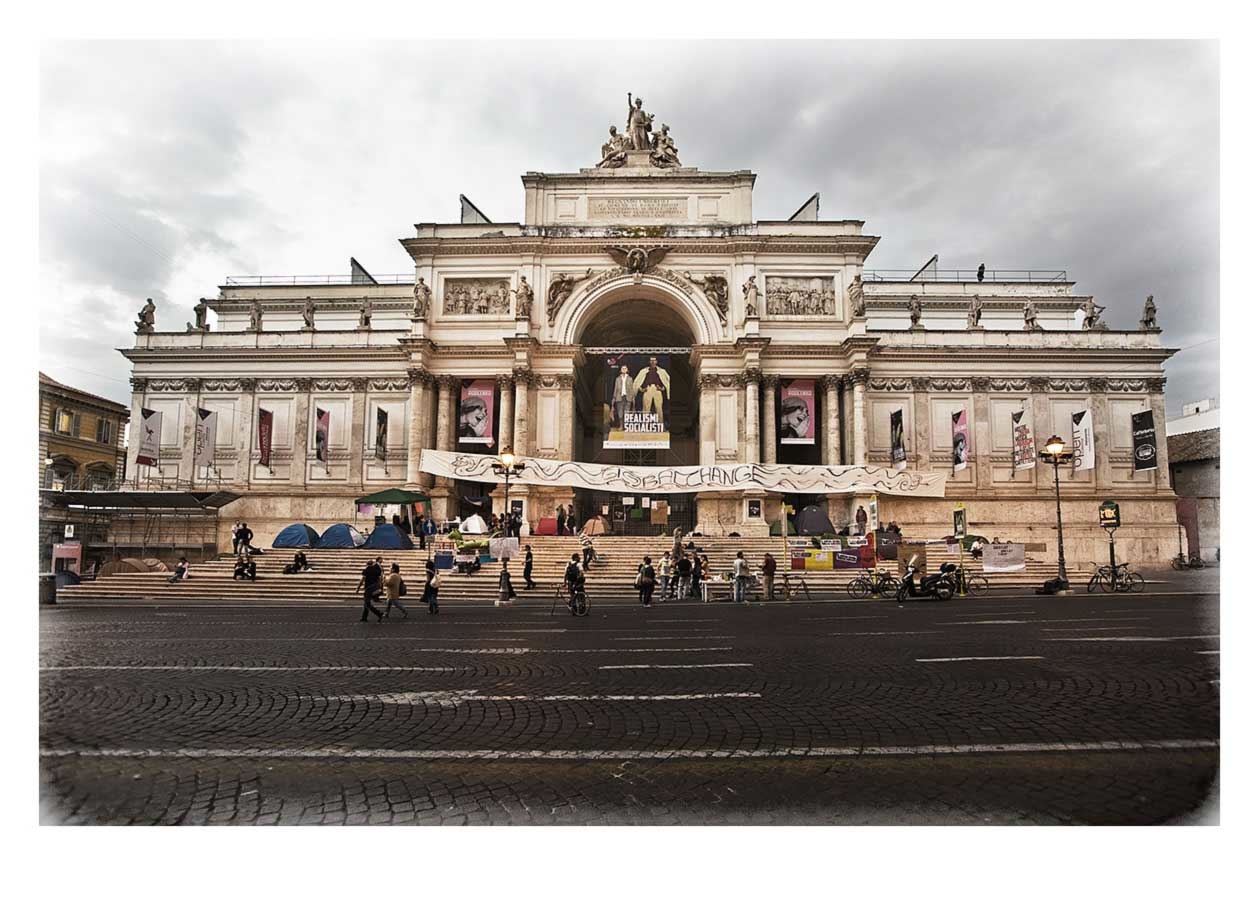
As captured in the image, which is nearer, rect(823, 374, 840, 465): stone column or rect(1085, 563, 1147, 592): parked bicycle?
rect(1085, 563, 1147, 592): parked bicycle

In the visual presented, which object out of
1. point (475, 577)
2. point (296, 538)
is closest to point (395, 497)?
point (296, 538)

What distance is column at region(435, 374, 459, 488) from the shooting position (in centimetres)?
3450

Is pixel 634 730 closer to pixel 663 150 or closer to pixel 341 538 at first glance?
pixel 341 538

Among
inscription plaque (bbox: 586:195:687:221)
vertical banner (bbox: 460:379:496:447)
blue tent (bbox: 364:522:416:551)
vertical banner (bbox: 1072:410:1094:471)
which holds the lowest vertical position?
blue tent (bbox: 364:522:416:551)

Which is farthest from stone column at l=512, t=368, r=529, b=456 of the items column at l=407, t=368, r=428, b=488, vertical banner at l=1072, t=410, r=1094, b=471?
vertical banner at l=1072, t=410, r=1094, b=471

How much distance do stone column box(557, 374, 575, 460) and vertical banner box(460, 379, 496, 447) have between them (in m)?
3.01

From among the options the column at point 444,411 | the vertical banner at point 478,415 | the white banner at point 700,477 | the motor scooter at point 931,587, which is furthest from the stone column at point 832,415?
the column at point 444,411

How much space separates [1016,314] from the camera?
4331 cm

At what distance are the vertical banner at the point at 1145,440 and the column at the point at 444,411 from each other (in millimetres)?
33528

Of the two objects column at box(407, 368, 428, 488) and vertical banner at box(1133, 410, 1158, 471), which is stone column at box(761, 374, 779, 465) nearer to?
vertical banner at box(1133, 410, 1158, 471)

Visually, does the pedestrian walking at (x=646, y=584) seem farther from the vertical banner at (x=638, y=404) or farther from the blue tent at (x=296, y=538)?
the blue tent at (x=296, y=538)

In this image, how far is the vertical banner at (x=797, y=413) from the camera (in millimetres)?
34656

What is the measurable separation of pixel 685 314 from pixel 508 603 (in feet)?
71.6

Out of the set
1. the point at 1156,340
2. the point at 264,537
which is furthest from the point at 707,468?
the point at 1156,340
